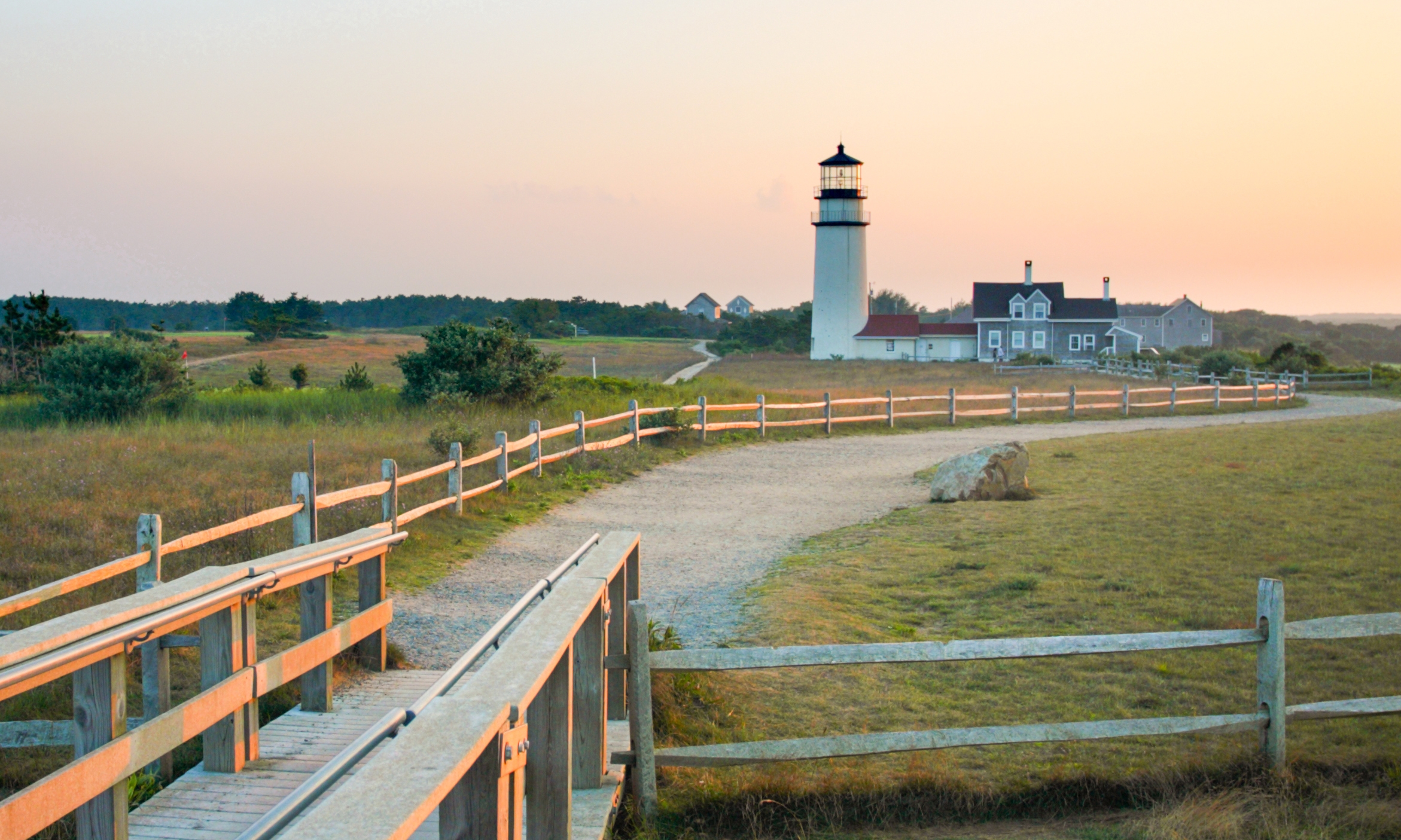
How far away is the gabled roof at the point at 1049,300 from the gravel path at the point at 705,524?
43468mm

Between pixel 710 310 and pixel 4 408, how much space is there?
423 ft

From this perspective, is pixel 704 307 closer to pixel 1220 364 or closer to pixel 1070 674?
pixel 1220 364

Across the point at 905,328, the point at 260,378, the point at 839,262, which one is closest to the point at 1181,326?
the point at 905,328

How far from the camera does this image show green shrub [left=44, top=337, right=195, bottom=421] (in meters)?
21.6

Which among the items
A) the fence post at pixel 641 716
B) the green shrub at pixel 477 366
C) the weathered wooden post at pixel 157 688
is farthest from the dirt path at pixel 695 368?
the fence post at pixel 641 716

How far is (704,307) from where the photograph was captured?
150000 mm

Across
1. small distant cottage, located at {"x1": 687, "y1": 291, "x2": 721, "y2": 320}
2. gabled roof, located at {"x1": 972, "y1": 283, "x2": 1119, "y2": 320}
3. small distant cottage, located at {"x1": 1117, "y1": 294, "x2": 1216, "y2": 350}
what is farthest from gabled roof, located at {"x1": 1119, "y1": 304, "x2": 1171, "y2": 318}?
small distant cottage, located at {"x1": 687, "y1": 291, "x2": 721, "y2": 320}

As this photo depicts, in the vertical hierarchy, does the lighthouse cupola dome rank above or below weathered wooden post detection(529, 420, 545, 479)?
above

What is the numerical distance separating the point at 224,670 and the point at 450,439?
11086 millimetres

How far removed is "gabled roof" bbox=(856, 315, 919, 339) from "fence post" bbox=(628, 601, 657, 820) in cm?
6453

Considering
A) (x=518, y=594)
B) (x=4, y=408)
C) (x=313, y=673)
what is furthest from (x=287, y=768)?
(x=4, y=408)

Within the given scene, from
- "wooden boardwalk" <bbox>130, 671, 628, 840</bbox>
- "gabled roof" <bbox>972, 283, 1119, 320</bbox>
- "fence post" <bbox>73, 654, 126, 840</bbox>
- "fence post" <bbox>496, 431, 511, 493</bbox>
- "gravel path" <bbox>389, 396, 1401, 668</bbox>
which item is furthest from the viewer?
"gabled roof" <bbox>972, 283, 1119, 320</bbox>

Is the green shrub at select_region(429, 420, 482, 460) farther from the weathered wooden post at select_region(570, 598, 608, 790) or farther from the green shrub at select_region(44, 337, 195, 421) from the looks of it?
the weathered wooden post at select_region(570, 598, 608, 790)

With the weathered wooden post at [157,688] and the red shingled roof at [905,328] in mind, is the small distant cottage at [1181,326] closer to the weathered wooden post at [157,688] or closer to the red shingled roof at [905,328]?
the red shingled roof at [905,328]
